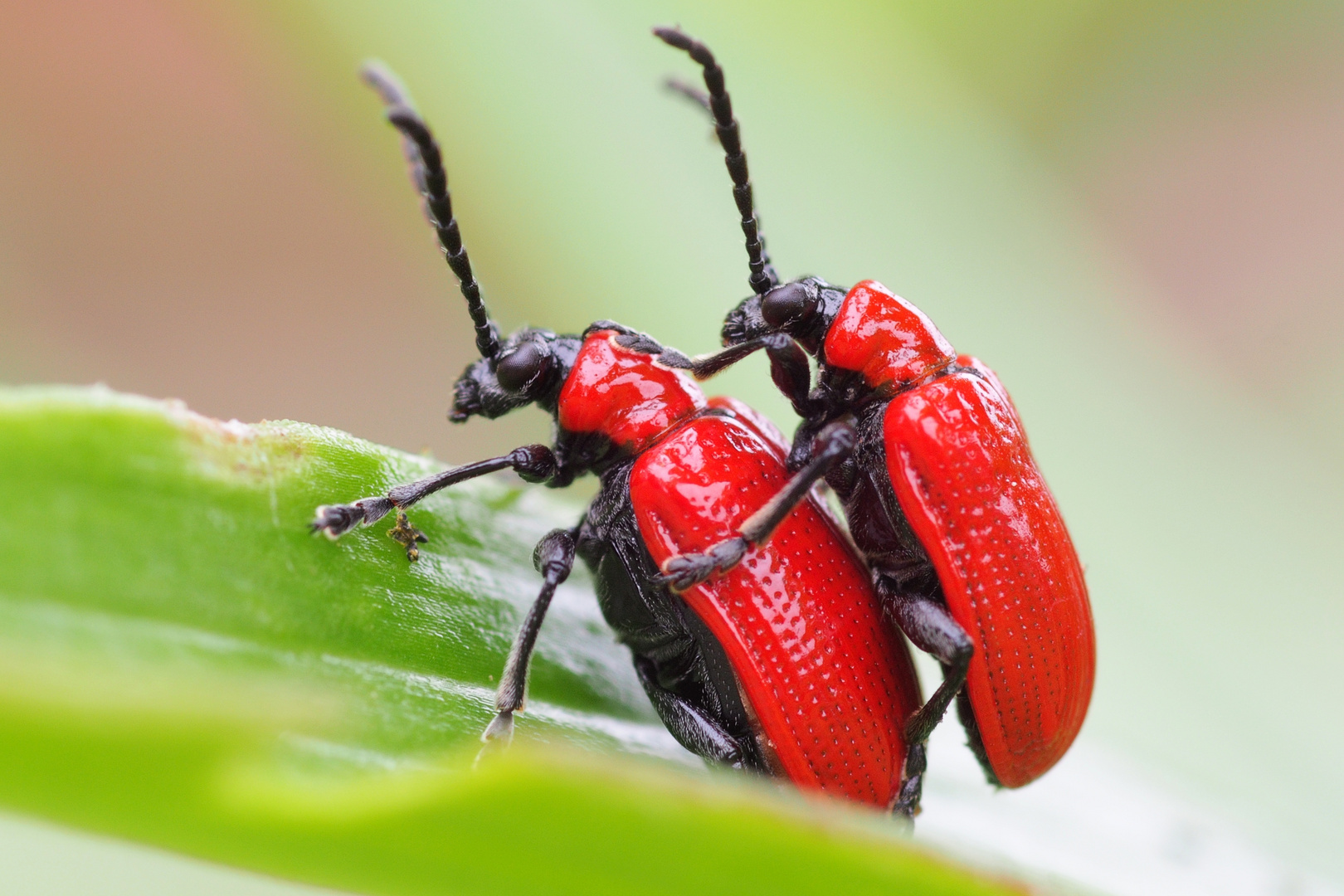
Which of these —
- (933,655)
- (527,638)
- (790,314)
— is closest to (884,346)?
(790,314)

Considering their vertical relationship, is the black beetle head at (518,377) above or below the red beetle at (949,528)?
above

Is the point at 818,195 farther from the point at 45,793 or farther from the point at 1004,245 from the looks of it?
the point at 45,793

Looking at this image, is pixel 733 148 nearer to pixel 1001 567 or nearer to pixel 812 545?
pixel 812 545

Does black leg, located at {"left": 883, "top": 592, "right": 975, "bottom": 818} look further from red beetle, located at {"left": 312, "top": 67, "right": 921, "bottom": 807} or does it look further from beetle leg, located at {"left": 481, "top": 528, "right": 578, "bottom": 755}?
beetle leg, located at {"left": 481, "top": 528, "right": 578, "bottom": 755}

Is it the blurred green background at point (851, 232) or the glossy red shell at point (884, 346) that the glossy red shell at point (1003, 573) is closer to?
the glossy red shell at point (884, 346)

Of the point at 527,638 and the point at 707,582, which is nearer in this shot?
the point at 527,638

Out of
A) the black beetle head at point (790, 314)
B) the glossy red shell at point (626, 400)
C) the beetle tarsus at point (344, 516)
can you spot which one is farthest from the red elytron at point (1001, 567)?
the beetle tarsus at point (344, 516)

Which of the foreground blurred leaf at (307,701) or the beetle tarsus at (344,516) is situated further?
the beetle tarsus at (344,516)
